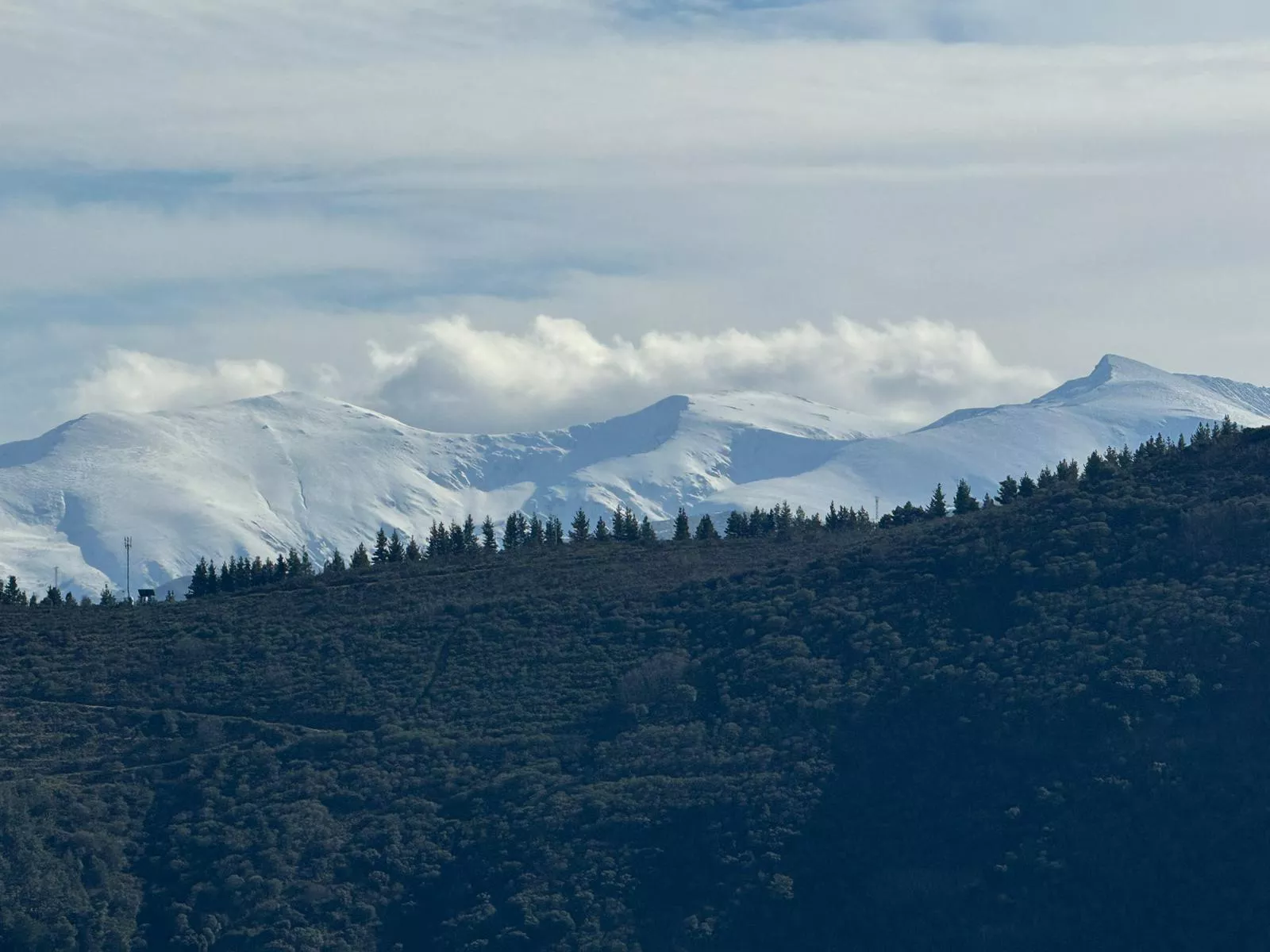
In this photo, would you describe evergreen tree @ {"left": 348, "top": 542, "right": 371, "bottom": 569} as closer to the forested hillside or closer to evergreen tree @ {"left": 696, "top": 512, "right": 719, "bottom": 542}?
the forested hillside

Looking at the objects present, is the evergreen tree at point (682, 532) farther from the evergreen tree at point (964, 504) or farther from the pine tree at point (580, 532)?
the evergreen tree at point (964, 504)

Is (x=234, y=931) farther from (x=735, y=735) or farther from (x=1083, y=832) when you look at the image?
(x=1083, y=832)

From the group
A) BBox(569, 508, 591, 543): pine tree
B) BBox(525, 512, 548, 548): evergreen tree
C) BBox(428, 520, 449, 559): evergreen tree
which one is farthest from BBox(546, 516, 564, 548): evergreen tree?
BBox(428, 520, 449, 559): evergreen tree

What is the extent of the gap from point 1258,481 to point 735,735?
119 ft

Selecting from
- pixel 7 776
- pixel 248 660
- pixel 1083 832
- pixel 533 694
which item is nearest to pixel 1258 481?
pixel 1083 832

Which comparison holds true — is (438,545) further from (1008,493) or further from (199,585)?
(1008,493)

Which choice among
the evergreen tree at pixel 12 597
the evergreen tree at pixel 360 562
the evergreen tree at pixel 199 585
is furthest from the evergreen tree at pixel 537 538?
the evergreen tree at pixel 12 597

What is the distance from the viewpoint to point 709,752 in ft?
389

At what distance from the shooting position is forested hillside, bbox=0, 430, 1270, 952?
105062 mm

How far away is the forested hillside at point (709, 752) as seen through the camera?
105 meters

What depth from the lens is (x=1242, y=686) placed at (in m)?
110

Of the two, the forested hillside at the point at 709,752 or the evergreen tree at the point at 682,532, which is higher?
the evergreen tree at the point at 682,532

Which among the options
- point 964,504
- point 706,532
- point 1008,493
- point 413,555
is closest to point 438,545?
point 413,555

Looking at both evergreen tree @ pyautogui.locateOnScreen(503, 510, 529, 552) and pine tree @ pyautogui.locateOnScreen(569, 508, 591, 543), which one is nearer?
pine tree @ pyautogui.locateOnScreen(569, 508, 591, 543)
